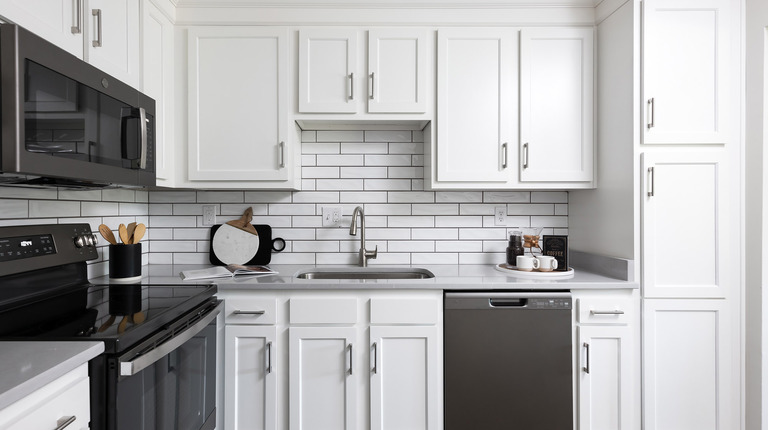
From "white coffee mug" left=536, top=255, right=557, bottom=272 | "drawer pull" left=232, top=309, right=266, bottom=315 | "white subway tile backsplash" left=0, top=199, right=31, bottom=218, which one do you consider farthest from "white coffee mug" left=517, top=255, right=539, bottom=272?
"white subway tile backsplash" left=0, top=199, right=31, bottom=218

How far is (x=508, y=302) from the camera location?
74.6 inches

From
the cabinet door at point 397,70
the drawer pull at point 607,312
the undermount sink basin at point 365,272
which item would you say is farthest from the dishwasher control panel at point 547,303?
the cabinet door at point 397,70

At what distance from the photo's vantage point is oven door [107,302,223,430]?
1.11 m

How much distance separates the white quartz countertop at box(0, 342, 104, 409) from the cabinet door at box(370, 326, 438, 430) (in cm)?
113

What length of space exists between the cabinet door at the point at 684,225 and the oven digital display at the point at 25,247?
2581 millimetres

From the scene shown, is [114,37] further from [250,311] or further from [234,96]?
[250,311]

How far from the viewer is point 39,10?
1219mm

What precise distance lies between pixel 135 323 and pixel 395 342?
108 centimetres

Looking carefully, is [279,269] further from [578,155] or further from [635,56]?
[635,56]

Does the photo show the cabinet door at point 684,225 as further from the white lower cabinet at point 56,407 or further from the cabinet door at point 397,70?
the white lower cabinet at point 56,407

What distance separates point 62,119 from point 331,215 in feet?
4.80

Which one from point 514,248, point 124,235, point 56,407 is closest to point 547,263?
point 514,248

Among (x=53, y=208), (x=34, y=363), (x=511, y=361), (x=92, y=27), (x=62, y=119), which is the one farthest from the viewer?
(x=511, y=361)

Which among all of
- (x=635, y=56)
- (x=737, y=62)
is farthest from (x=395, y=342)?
(x=737, y=62)
